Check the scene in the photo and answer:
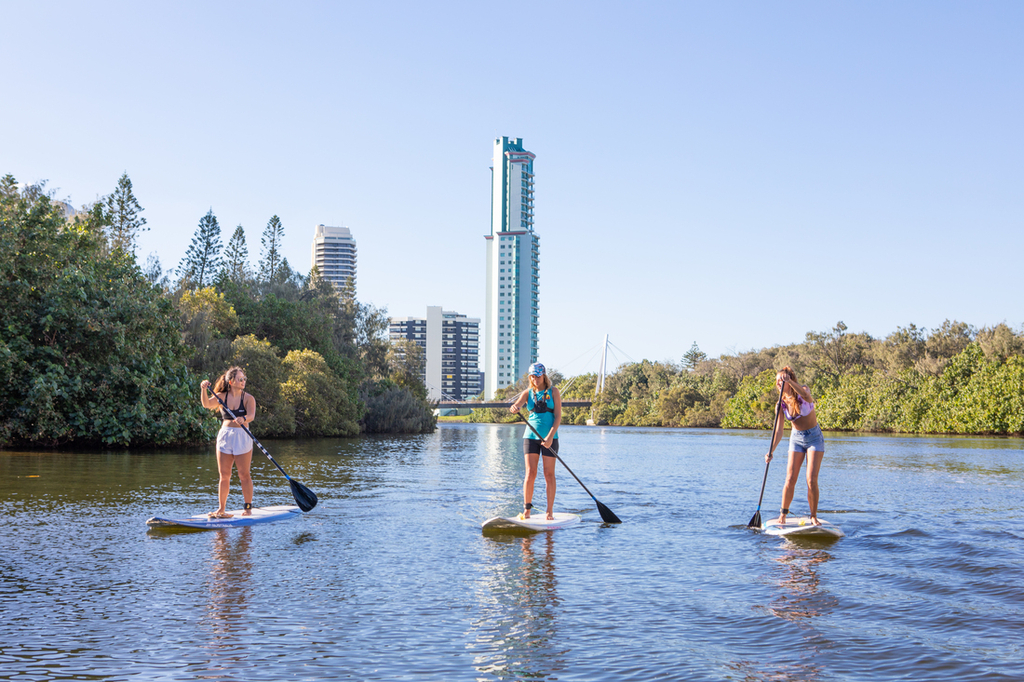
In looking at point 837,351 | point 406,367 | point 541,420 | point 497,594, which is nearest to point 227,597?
point 497,594

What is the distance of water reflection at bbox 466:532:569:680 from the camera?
515cm

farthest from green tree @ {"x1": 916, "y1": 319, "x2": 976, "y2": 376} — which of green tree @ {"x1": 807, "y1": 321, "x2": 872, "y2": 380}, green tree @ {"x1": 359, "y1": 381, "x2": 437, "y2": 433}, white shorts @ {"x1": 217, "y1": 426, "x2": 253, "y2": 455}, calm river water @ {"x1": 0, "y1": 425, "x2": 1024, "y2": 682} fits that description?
white shorts @ {"x1": 217, "y1": 426, "x2": 253, "y2": 455}

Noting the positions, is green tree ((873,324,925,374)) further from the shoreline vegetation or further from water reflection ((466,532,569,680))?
water reflection ((466,532,569,680))

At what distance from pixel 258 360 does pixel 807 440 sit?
104ft

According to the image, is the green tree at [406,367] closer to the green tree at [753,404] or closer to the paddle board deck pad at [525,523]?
the green tree at [753,404]

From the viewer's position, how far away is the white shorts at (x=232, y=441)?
10.4m

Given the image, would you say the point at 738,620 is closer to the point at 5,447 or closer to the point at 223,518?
the point at 223,518

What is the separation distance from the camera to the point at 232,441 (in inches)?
411

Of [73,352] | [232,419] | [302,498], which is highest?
[73,352]

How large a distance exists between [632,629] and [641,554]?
3126 millimetres

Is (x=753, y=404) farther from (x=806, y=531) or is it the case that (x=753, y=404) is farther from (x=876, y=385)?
(x=806, y=531)

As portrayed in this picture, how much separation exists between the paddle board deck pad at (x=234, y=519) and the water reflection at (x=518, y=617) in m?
3.37

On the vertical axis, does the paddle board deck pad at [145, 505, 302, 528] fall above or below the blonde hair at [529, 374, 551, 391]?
below

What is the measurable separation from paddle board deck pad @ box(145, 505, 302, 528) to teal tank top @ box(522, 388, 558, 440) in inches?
141
